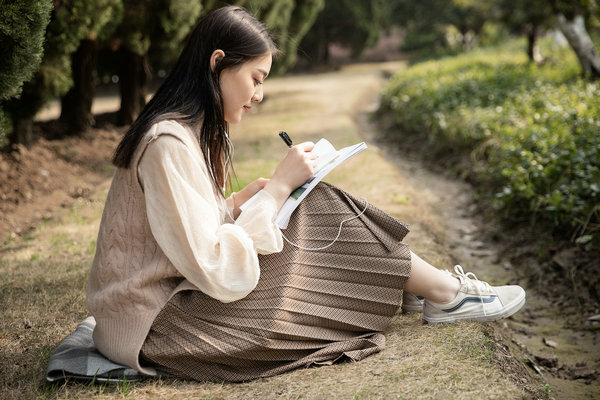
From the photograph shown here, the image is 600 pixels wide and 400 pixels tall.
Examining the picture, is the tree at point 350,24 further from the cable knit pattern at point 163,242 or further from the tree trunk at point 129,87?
the cable knit pattern at point 163,242

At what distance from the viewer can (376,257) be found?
2.38 metres

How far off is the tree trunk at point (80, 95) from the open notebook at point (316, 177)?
19.7 ft

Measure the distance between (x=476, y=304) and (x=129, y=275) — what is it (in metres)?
1.41

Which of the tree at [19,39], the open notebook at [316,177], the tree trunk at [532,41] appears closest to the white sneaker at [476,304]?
the open notebook at [316,177]

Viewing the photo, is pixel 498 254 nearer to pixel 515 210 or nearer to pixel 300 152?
pixel 515 210

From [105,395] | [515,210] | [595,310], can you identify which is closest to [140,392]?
[105,395]

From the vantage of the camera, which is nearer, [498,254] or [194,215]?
[194,215]

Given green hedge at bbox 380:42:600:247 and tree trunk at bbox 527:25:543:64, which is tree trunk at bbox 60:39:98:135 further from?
Answer: tree trunk at bbox 527:25:543:64

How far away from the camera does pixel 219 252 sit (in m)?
2.07

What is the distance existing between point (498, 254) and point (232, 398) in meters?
2.90

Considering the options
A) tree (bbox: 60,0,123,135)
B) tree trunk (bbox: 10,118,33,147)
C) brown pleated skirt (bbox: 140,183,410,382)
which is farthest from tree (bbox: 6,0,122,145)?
brown pleated skirt (bbox: 140,183,410,382)

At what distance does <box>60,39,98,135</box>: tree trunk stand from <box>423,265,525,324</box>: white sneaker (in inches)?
246

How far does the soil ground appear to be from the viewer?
2.19m

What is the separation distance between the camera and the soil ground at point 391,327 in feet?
7.19
